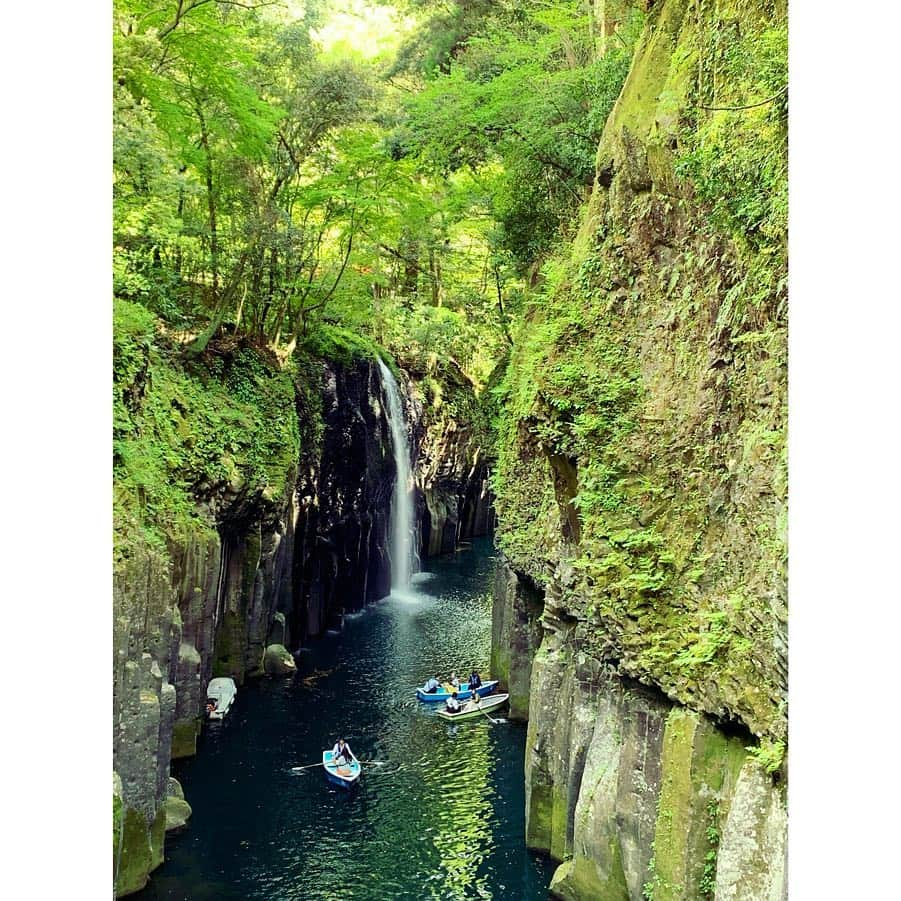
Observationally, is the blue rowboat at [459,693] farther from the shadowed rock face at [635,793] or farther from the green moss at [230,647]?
the shadowed rock face at [635,793]

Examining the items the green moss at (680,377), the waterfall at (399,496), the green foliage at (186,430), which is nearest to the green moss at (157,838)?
the green foliage at (186,430)

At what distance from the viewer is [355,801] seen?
15.2m

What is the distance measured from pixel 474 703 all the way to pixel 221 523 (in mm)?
6404

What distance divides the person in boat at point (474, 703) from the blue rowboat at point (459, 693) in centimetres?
11

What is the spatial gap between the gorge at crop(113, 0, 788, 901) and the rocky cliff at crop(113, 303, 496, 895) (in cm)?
9

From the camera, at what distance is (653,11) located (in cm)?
1227

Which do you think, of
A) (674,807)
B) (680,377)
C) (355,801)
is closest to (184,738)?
(355,801)

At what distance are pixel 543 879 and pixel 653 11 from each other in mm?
11864

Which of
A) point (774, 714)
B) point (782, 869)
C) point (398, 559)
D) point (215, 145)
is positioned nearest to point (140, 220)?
point (215, 145)

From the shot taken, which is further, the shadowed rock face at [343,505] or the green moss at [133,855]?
the shadowed rock face at [343,505]

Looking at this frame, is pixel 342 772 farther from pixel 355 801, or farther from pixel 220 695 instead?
pixel 220 695

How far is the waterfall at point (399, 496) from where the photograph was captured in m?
30.9

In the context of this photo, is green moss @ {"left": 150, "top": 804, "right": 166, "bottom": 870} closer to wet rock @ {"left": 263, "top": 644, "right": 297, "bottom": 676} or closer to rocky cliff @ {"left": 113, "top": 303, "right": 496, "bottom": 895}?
rocky cliff @ {"left": 113, "top": 303, "right": 496, "bottom": 895}

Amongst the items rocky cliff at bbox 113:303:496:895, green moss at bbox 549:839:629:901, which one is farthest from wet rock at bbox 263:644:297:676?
green moss at bbox 549:839:629:901
